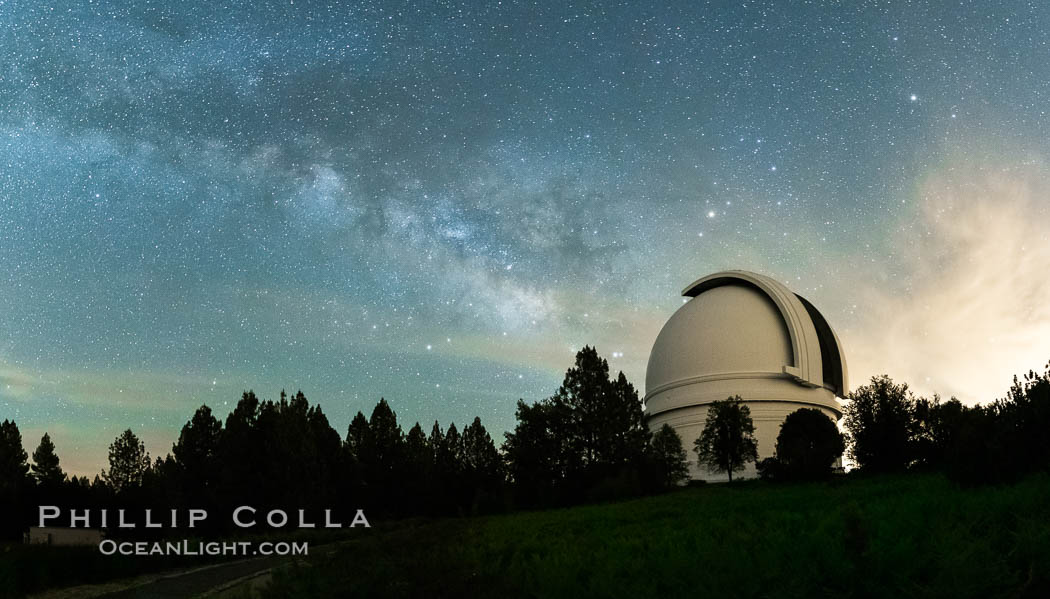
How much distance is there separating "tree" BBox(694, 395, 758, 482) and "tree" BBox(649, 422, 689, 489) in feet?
5.93

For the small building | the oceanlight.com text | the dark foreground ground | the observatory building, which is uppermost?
the observatory building

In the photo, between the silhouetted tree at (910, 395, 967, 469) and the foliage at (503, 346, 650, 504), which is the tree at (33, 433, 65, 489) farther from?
the silhouetted tree at (910, 395, 967, 469)

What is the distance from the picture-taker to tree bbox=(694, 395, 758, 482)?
132ft

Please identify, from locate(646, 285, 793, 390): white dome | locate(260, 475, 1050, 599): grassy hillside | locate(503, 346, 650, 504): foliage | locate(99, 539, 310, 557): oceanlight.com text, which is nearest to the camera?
locate(260, 475, 1050, 599): grassy hillside

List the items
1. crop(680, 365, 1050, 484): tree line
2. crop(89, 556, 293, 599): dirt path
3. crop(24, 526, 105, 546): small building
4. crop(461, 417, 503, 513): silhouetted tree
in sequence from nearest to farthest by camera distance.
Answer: crop(89, 556, 293, 599): dirt path → crop(24, 526, 105, 546): small building → crop(680, 365, 1050, 484): tree line → crop(461, 417, 503, 513): silhouetted tree

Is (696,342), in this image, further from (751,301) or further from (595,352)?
(595,352)

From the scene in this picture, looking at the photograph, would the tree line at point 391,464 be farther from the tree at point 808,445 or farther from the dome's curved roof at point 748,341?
the dome's curved roof at point 748,341

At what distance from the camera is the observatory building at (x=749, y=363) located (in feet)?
160

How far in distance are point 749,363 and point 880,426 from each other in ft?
49.4

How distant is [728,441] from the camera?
40281 millimetres

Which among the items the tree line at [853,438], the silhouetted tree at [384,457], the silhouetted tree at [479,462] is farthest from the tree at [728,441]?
the silhouetted tree at [384,457]

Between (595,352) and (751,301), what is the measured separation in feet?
59.8

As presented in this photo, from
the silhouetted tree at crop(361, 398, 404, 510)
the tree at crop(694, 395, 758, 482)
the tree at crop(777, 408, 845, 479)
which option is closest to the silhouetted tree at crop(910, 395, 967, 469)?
the tree at crop(777, 408, 845, 479)

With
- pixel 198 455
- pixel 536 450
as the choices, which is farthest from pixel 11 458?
pixel 536 450
